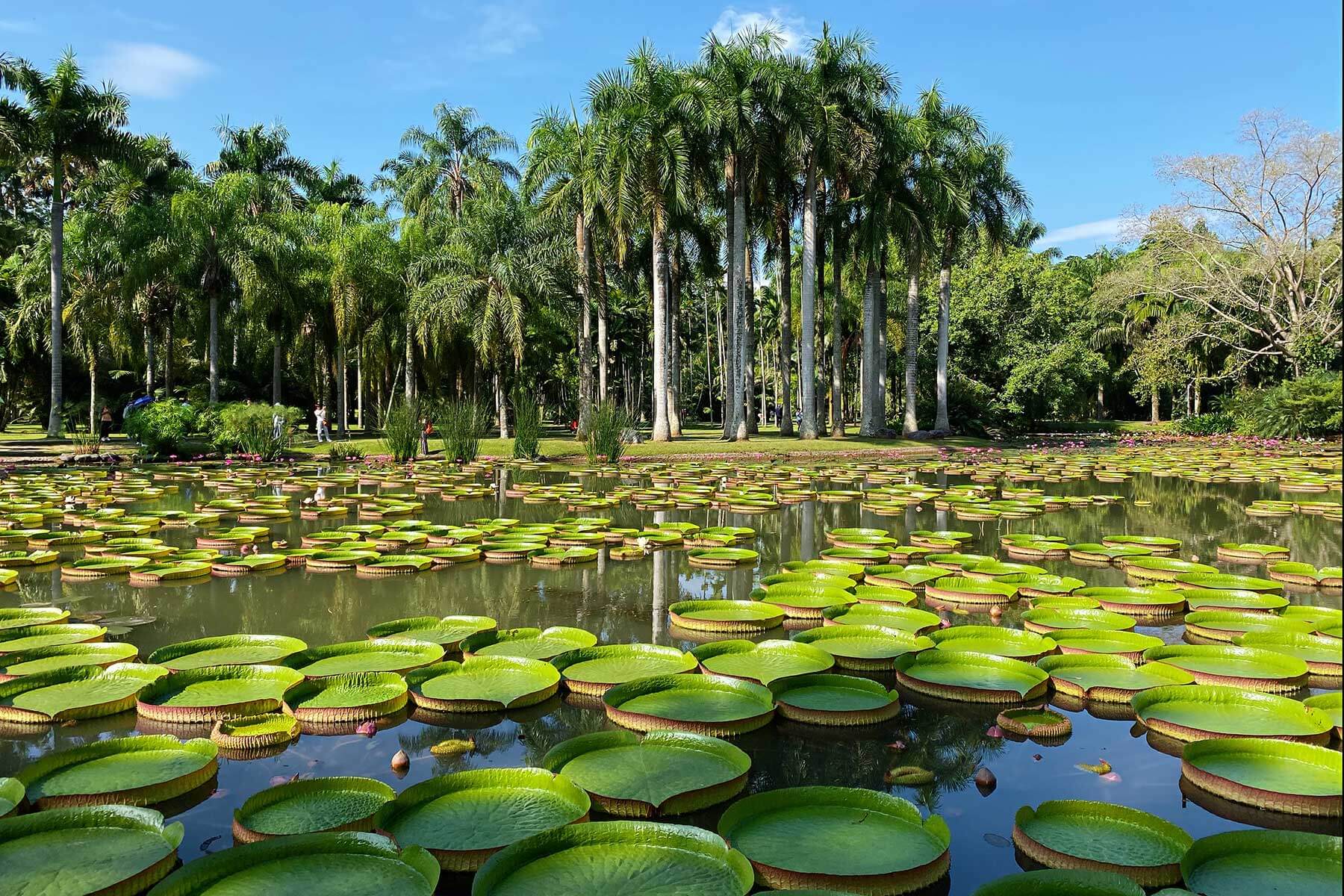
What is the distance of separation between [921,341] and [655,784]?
35.4 m

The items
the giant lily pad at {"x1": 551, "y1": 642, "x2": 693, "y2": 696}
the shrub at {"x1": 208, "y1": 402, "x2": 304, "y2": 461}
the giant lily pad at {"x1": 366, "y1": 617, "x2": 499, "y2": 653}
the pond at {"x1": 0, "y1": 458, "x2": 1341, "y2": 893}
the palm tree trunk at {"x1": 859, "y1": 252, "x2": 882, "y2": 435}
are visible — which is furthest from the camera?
the palm tree trunk at {"x1": 859, "y1": 252, "x2": 882, "y2": 435}

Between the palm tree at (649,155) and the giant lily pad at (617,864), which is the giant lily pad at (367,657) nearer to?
the giant lily pad at (617,864)

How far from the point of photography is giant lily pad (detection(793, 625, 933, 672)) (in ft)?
14.4

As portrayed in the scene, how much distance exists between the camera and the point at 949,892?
2.45 m

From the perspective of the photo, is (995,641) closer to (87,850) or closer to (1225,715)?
(1225,715)

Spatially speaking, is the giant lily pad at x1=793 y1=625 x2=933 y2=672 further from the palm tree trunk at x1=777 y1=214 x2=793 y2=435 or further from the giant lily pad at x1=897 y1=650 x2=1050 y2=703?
the palm tree trunk at x1=777 y1=214 x2=793 y2=435

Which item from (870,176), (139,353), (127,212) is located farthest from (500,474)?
(139,353)

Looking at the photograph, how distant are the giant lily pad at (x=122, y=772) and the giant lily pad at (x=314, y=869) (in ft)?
2.67

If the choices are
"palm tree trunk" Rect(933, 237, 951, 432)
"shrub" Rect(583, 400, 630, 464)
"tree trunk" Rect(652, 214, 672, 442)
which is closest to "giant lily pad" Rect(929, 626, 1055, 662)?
"shrub" Rect(583, 400, 630, 464)

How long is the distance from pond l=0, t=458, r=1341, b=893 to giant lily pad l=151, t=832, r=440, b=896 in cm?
45

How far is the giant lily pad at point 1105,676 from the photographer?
12.9 feet

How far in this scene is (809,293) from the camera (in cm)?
2519

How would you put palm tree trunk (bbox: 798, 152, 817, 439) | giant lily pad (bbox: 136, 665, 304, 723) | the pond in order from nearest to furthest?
1. the pond
2. giant lily pad (bbox: 136, 665, 304, 723)
3. palm tree trunk (bbox: 798, 152, 817, 439)

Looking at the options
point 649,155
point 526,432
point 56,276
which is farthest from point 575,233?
point 56,276
